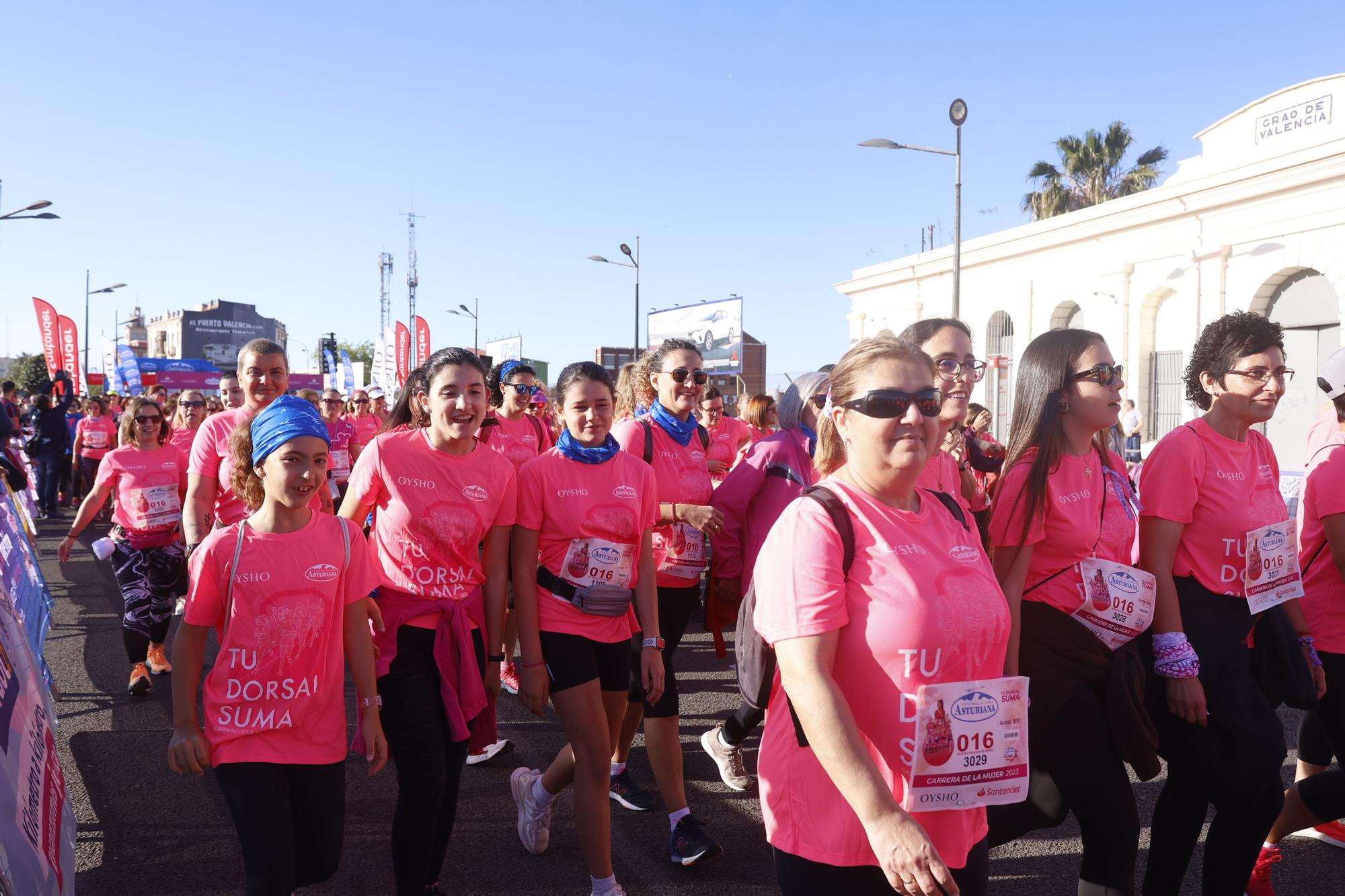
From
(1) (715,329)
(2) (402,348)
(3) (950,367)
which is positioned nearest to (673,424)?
(3) (950,367)

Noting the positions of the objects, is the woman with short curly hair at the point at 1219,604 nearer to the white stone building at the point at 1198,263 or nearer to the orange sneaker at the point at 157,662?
the orange sneaker at the point at 157,662

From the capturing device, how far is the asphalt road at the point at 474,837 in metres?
3.79

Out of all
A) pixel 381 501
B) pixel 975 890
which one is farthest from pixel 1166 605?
pixel 381 501

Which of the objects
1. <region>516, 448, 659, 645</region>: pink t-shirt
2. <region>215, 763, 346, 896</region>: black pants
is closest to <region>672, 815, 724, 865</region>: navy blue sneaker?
<region>516, 448, 659, 645</region>: pink t-shirt

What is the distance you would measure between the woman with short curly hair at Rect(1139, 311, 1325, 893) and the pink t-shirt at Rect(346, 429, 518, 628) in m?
2.25

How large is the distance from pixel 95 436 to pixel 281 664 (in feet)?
45.0

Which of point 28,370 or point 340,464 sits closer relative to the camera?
point 340,464

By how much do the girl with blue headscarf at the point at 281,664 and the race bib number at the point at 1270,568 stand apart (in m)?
2.83

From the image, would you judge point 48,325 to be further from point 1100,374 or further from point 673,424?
point 1100,374

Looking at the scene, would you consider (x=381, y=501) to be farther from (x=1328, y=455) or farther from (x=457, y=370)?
(x=1328, y=455)

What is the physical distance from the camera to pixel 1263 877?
11.8ft

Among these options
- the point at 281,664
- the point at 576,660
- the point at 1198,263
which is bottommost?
the point at 576,660

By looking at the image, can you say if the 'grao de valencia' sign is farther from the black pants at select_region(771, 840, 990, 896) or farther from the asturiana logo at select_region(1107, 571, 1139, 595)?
the black pants at select_region(771, 840, 990, 896)

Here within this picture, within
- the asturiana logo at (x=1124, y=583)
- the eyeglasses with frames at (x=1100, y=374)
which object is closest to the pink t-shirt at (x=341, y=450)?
the eyeglasses with frames at (x=1100, y=374)
